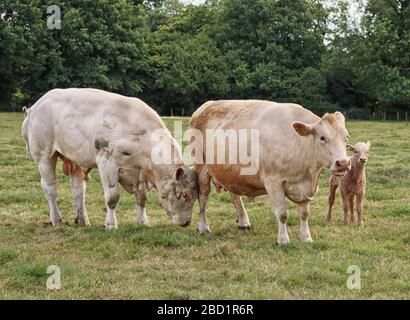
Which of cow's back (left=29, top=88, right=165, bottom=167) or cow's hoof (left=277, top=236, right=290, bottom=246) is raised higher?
cow's back (left=29, top=88, right=165, bottom=167)

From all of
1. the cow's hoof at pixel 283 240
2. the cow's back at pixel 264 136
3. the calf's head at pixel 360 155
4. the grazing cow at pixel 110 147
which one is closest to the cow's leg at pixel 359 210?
the calf's head at pixel 360 155

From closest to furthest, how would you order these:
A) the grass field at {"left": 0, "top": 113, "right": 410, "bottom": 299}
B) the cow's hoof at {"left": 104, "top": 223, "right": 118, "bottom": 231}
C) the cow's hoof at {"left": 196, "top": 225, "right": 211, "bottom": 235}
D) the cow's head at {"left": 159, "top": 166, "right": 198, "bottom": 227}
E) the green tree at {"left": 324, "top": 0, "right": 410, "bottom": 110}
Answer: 1. the grass field at {"left": 0, "top": 113, "right": 410, "bottom": 299}
2. the cow's head at {"left": 159, "top": 166, "right": 198, "bottom": 227}
3. the cow's hoof at {"left": 104, "top": 223, "right": 118, "bottom": 231}
4. the cow's hoof at {"left": 196, "top": 225, "right": 211, "bottom": 235}
5. the green tree at {"left": 324, "top": 0, "right": 410, "bottom": 110}

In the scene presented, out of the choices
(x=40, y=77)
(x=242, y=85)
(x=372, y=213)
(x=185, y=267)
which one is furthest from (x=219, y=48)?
(x=185, y=267)

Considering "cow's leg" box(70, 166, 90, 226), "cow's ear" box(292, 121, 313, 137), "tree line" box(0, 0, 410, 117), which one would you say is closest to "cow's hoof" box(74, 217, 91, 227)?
"cow's leg" box(70, 166, 90, 226)

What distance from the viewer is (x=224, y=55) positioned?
178 feet

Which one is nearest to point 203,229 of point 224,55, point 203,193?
point 203,193

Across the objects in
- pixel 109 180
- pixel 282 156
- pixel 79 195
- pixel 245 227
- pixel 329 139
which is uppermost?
pixel 329 139

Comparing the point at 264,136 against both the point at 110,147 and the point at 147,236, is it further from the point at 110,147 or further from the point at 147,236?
the point at 110,147

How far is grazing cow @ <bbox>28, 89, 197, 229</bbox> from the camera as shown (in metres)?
9.37

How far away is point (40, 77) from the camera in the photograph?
1940 inches

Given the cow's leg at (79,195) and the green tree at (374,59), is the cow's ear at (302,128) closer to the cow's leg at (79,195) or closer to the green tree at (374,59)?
the cow's leg at (79,195)

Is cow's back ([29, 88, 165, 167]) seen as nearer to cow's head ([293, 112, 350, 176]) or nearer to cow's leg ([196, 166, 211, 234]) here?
cow's leg ([196, 166, 211, 234])

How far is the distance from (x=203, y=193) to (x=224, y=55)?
45711mm

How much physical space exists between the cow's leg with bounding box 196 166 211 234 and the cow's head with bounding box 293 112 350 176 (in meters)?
2.03
